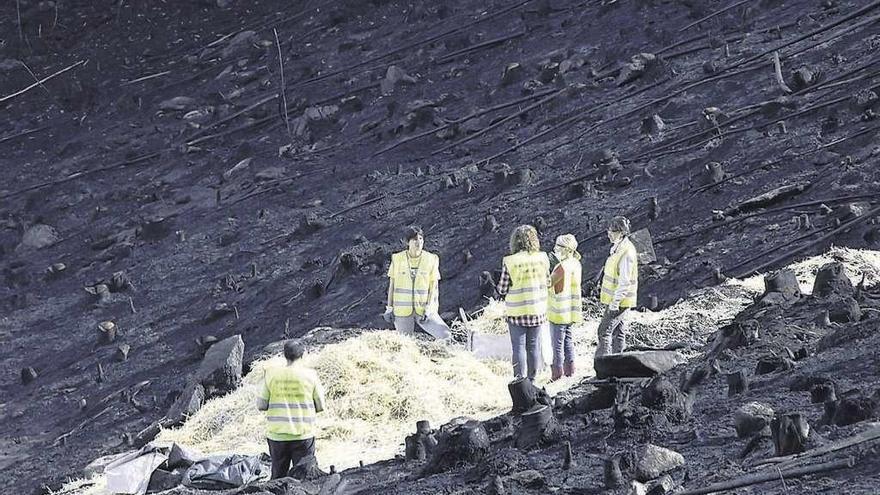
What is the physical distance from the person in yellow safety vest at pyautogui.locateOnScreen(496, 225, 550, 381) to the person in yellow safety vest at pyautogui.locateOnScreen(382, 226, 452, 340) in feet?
4.93

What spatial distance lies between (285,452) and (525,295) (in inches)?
108

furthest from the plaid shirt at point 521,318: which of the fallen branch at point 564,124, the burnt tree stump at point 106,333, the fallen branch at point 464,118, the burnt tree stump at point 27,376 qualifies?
the fallen branch at point 464,118

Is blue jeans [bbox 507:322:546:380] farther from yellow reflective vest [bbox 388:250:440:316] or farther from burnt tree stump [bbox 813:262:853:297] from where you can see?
burnt tree stump [bbox 813:262:853:297]

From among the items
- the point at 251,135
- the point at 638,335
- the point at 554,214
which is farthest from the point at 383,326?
the point at 251,135

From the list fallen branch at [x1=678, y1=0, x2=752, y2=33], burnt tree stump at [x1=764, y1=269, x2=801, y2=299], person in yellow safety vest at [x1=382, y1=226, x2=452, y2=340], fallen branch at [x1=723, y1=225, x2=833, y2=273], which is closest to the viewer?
burnt tree stump at [x1=764, y1=269, x2=801, y2=299]

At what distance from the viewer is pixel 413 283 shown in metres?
14.5

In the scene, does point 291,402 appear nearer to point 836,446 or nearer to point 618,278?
point 618,278

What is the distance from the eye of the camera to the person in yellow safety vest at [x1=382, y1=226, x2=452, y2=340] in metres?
14.4

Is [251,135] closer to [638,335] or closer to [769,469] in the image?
[638,335]

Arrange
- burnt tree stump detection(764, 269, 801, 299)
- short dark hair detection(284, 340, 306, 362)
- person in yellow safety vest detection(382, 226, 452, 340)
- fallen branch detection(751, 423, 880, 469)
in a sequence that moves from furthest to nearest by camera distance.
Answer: person in yellow safety vest detection(382, 226, 452, 340), burnt tree stump detection(764, 269, 801, 299), short dark hair detection(284, 340, 306, 362), fallen branch detection(751, 423, 880, 469)

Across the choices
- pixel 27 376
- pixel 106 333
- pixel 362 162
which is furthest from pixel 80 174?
pixel 27 376

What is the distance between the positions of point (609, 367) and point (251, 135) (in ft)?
48.8

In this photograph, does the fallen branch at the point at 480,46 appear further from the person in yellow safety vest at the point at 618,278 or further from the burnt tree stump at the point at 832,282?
the person in yellow safety vest at the point at 618,278

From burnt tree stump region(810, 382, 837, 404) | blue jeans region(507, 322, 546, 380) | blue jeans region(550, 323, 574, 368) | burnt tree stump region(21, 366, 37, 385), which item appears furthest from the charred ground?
burnt tree stump region(810, 382, 837, 404)
